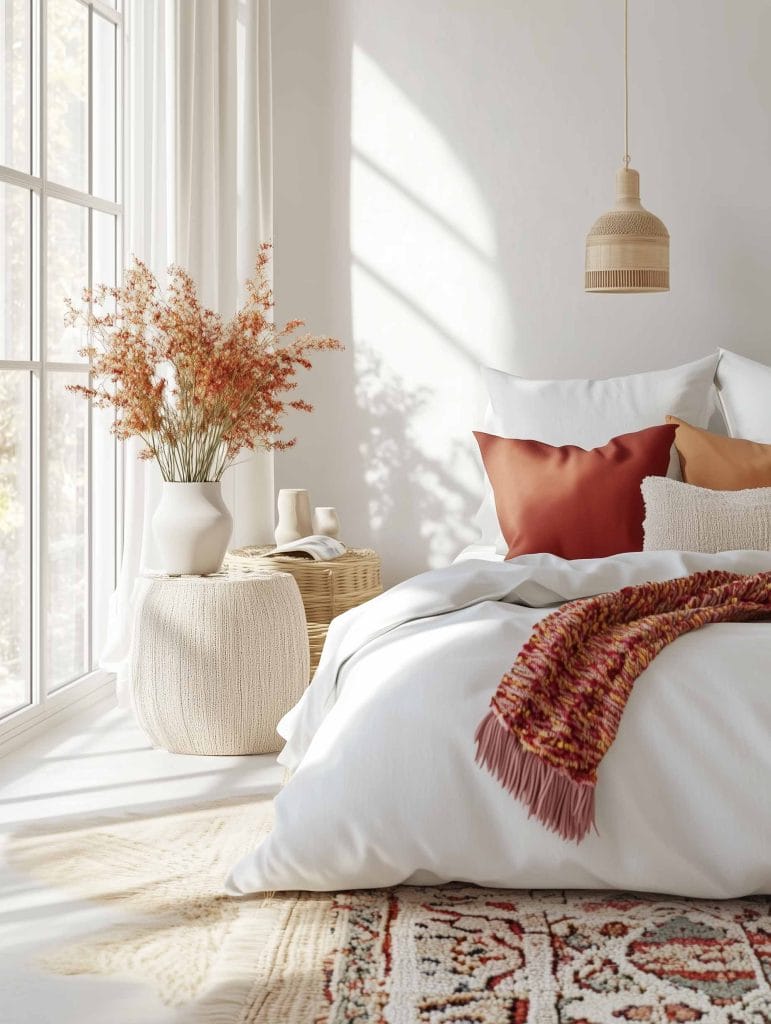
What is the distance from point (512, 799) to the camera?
2260 mm

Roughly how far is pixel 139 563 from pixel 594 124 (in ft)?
7.88

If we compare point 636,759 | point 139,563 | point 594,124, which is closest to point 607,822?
point 636,759

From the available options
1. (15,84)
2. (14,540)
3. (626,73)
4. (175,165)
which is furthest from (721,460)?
(15,84)

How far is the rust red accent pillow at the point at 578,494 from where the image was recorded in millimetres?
3611

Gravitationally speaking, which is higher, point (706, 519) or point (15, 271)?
point (15, 271)

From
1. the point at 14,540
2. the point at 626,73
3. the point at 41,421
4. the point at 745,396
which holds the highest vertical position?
the point at 626,73

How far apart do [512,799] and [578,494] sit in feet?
5.06

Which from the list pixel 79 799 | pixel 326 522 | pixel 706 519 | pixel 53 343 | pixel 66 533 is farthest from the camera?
pixel 326 522

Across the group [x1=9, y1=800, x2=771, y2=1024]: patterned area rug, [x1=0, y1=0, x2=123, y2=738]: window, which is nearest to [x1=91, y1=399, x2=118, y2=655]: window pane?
[x1=0, y1=0, x2=123, y2=738]: window

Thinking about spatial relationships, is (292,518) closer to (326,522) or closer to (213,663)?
(326,522)

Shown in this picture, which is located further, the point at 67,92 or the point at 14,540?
the point at 67,92

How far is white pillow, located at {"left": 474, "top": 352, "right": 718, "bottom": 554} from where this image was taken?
13.3ft

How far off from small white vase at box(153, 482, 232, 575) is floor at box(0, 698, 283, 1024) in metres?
0.56

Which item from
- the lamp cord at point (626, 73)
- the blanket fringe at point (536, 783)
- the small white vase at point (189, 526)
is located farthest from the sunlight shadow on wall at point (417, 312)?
the blanket fringe at point (536, 783)
